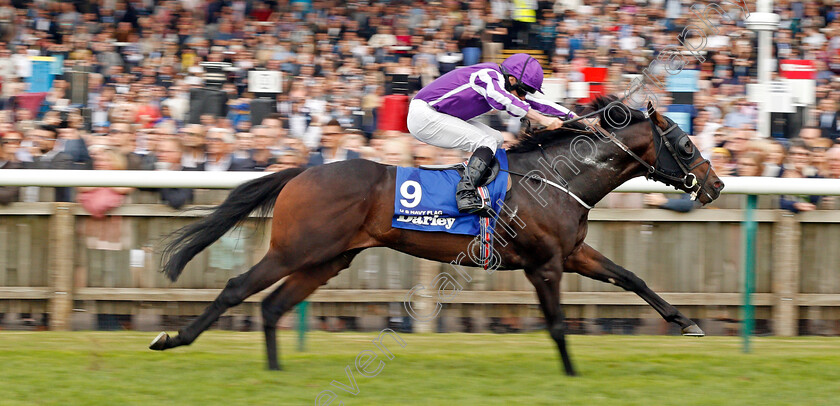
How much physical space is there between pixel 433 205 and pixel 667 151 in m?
1.34

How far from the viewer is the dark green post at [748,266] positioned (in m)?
5.57

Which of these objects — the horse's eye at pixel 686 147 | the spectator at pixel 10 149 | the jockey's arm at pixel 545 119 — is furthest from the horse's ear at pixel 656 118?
the spectator at pixel 10 149

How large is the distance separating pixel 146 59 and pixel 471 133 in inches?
258

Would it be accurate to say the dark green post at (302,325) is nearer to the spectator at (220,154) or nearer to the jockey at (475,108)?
the jockey at (475,108)

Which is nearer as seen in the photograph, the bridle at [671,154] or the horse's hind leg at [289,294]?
the horse's hind leg at [289,294]

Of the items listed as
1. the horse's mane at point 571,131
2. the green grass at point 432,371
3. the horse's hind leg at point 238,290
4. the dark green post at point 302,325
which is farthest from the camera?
the dark green post at point 302,325

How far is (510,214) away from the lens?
499cm

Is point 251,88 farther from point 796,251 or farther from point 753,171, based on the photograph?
point 796,251

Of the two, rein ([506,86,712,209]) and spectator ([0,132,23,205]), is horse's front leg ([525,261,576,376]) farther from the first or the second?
spectator ([0,132,23,205])

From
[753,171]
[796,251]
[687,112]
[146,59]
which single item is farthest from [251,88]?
[796,251]

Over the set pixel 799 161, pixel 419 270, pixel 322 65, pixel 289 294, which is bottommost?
pixel 419 270

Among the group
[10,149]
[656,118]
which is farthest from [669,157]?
[10,149]

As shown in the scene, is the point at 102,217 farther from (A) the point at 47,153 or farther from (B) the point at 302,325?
(A) the point at 47,153

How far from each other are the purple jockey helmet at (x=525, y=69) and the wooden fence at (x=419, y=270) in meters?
1.55
